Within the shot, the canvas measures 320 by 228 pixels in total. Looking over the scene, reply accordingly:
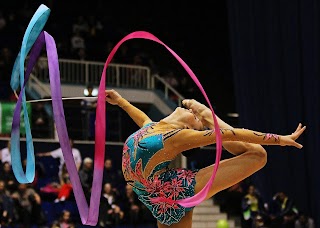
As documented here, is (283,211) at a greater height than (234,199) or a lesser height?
greater

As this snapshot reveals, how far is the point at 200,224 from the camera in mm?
13875

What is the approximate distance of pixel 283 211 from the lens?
12.9 metres

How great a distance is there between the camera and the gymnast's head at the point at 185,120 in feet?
18.1

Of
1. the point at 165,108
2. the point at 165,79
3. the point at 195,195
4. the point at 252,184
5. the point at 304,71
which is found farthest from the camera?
the point at 165,79

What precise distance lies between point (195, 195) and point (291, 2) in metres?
8.80

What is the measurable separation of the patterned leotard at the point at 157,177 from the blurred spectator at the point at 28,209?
245 inches

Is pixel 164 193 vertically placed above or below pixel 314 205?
above

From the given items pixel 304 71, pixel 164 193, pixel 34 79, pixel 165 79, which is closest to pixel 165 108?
pixel 165 79

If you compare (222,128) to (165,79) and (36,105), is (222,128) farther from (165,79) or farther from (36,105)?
(165,79)

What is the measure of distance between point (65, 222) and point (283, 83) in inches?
177

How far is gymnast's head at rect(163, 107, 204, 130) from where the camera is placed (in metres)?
5.52

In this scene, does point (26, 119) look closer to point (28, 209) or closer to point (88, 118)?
point (28, 209)

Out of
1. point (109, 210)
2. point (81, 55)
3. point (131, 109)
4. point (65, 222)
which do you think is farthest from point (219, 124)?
point (81, 55)

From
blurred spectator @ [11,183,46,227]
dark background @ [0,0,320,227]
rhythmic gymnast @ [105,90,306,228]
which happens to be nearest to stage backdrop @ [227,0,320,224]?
dark background @ [0,0,320,227]
